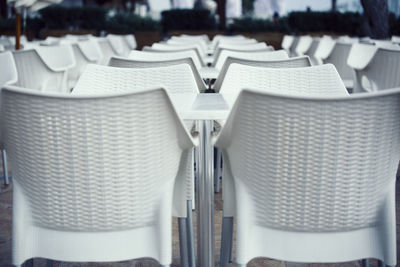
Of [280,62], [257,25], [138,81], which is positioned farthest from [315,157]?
[257,25]

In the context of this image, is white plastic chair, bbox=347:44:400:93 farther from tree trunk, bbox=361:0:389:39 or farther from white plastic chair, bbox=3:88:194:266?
tree trunk, bbox=361:0:389:39

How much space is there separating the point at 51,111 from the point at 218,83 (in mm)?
1641

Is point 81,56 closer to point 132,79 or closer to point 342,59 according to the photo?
point 342,59

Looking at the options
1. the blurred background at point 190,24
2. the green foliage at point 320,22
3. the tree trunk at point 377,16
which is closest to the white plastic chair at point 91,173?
the tree trunk at point 377,16

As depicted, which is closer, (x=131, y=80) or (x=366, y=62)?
(x=131, y=80)

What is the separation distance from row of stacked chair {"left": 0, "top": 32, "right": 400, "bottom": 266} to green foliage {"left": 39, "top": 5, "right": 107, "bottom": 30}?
36.2 ft

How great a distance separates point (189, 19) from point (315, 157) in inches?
422

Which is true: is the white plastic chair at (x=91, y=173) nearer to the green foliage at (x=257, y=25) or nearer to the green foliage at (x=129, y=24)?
the green foliage at (x=257, y=25)

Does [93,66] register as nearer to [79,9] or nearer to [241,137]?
[241,137]

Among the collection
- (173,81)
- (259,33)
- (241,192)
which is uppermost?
(173,81)

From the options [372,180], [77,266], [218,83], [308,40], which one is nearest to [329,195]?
[372,180]

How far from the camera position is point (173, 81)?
2.18 metres

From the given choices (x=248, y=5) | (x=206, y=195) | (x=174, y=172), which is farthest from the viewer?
(x=248, y=5)

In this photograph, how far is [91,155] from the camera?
4.39 feet
